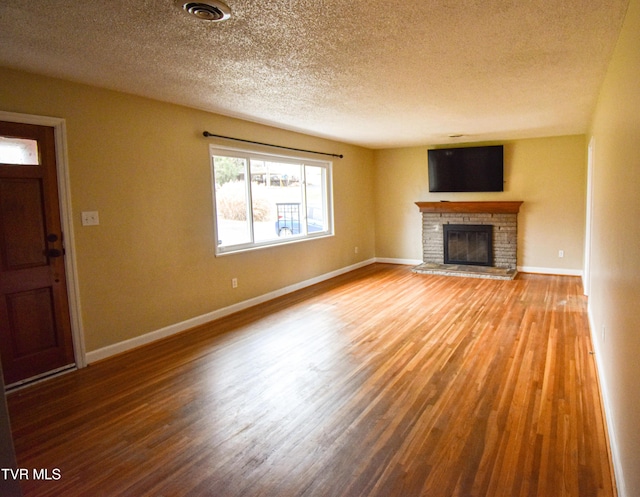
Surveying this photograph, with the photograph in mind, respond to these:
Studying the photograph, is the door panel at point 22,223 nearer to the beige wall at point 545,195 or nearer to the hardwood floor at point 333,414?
the hardwood floor at point 333,414

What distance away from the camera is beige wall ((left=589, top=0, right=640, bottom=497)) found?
1.61 metres

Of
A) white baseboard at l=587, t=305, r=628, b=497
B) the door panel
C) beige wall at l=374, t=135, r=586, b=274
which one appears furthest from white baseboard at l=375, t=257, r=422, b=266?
the door panel

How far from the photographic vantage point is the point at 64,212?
127 inches

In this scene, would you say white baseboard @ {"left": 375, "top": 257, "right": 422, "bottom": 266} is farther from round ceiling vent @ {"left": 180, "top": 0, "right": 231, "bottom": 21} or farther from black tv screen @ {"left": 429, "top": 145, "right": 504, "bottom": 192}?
round ceiling vent @ {"left": 180, "top": 0, "right": 231, "bottom": 21}

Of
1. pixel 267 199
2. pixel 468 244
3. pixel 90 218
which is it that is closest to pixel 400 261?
pixel 468 244

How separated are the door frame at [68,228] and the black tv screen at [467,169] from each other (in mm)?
5930

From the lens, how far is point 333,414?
2525mm

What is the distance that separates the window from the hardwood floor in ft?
4.42

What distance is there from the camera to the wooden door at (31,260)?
2.94m

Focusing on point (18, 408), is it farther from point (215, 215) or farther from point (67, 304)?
point (215, 215)

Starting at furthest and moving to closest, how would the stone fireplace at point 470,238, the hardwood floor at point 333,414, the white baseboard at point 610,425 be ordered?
the stone fireplace at point 470,238, the hardwood floor at point 333,414, the white baseboard at point 610,425

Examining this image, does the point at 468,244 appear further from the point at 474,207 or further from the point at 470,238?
the point at 474,207

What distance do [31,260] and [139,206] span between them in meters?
1.00

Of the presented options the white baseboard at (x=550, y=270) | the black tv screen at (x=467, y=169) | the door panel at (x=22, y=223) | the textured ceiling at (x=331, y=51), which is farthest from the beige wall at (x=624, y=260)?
the white baseboard at (x=550, y=270)
